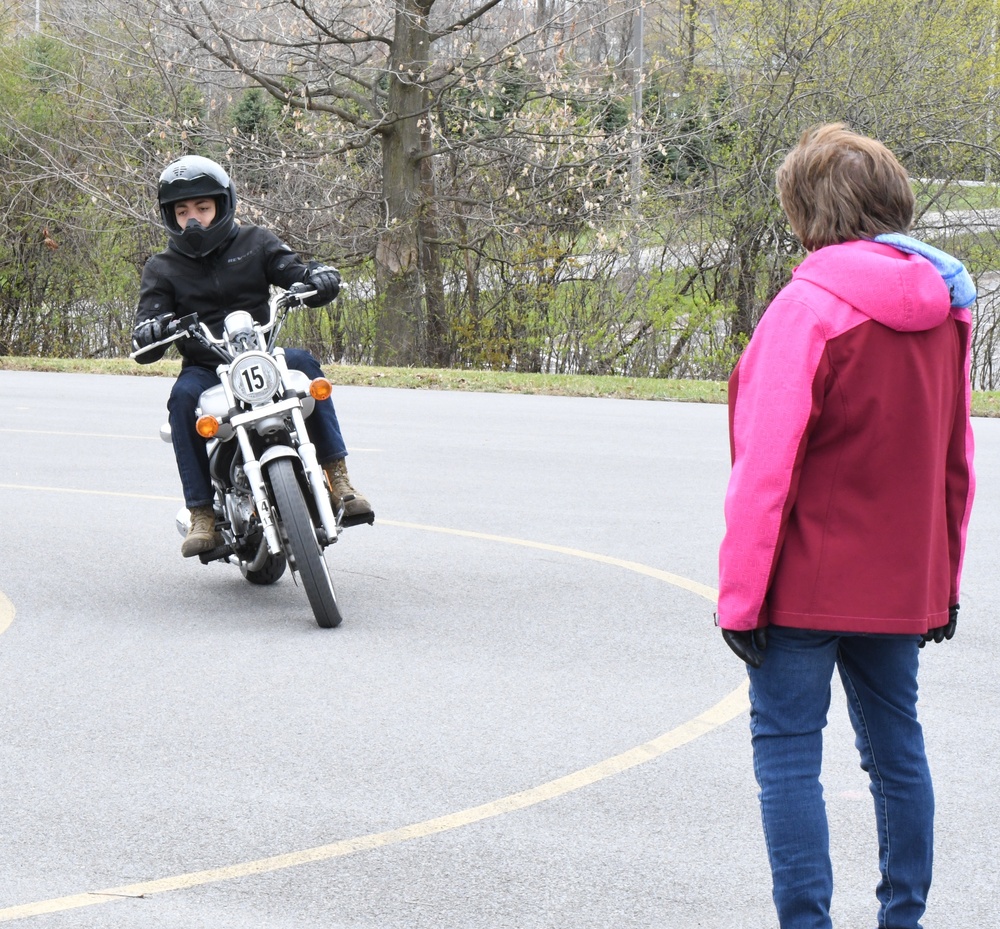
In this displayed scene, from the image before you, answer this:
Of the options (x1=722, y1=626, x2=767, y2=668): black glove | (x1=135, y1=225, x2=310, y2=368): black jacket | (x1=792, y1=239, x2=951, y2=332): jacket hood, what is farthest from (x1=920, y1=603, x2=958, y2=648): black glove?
(x1=135, y1=225, x2=310, y2=368): black jacket

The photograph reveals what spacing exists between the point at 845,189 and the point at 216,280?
14.9 ft

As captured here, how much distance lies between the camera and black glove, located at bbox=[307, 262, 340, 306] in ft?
23.0

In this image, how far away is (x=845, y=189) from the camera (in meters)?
3.15

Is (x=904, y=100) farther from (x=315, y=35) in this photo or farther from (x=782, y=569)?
(x=782, y=569)

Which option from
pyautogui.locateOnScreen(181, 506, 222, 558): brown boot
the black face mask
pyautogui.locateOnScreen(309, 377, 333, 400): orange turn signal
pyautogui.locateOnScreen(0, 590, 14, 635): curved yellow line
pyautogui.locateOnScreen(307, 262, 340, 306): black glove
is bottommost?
pyautogui.locateOnScreen(0, 590, 14, 635): curved yellow line

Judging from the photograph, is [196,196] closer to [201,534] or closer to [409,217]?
[201,534]

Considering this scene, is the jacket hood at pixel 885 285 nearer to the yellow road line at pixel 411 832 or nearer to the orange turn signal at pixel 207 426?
the yellow road line at pixel 411 832

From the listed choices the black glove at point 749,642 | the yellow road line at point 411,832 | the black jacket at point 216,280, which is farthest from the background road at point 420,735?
the black jacket at point 216,280

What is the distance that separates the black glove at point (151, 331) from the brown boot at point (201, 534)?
0.83 metres

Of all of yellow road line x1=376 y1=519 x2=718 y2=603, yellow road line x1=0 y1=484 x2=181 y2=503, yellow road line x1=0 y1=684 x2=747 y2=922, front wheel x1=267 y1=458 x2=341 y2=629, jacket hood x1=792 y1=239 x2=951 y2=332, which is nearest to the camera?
jacket hood x1=792 y1=239 x2=951 y2=332

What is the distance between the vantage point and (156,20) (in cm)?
2256

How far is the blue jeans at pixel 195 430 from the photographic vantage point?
22.9 ft

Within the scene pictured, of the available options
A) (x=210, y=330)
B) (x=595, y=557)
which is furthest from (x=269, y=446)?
(x=595, y=557)

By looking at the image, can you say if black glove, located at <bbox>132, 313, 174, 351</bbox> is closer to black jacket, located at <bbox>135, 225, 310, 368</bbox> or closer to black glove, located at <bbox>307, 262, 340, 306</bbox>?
black jacket, located at <bbox>135, 225, 310, 368</bbox>
